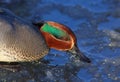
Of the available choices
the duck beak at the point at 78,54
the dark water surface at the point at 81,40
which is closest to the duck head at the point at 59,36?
the duck beak at the point at 78,54

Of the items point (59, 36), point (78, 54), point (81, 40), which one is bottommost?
point (78, 54)

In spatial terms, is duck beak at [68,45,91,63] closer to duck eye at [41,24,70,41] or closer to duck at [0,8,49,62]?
duck eye at [41,24,70,41]

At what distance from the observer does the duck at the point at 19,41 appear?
553 cm

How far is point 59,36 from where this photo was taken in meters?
5.76

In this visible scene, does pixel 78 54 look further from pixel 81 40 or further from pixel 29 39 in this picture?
pixel 81 40

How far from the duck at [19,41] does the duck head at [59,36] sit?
8 cm

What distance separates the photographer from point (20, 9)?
7652 mm

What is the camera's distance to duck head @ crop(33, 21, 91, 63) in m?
5.69

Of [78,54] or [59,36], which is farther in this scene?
[78,54]

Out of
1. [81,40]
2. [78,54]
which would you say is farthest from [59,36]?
[81,40]

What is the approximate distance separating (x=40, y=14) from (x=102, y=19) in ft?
3.06

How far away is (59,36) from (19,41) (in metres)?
0.48

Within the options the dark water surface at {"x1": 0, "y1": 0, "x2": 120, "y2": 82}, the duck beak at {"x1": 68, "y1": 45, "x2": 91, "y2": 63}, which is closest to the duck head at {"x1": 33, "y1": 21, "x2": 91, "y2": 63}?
the duck beak at {"x1": 68, "y1": 45, "x2": 91, "y2": 63}

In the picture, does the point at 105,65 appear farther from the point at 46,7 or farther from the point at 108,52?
the point at 46,7
